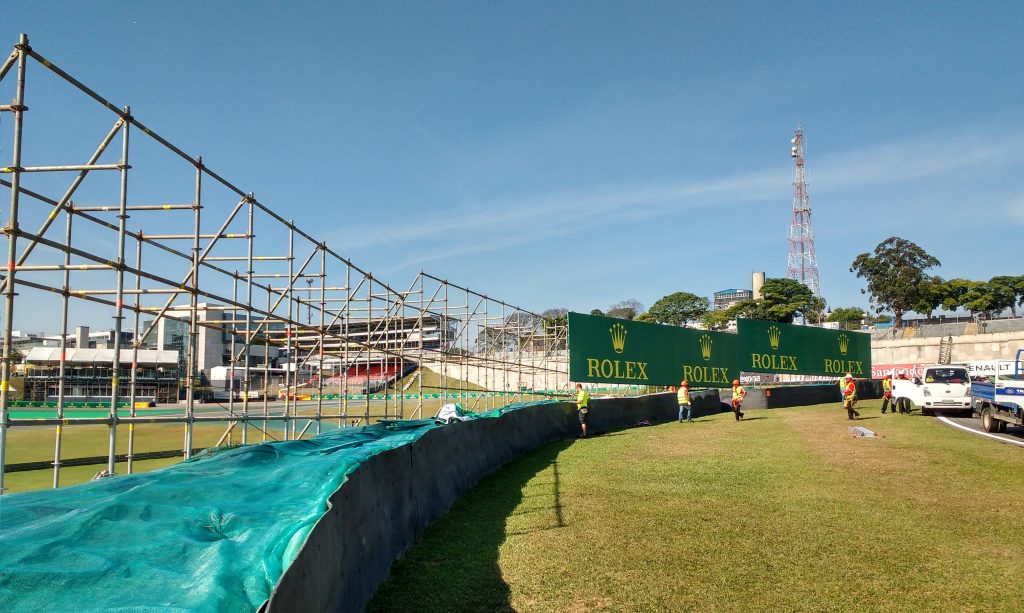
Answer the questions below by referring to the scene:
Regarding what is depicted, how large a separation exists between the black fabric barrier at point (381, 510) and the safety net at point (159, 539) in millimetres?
189

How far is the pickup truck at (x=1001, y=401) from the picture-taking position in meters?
20.5

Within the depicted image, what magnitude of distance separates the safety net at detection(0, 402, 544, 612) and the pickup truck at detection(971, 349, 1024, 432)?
20.5 m

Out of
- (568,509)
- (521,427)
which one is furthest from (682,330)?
(568,509)

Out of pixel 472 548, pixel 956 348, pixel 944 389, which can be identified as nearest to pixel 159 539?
pixel 472 548

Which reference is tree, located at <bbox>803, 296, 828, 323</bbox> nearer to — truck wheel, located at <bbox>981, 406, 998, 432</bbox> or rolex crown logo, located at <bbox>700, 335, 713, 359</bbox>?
rolex crown logo, located at <bbox>700, 335, 713, 359</bbox>

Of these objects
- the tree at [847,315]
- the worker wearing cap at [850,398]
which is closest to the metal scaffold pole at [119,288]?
the worker wearing cap at [850,398]

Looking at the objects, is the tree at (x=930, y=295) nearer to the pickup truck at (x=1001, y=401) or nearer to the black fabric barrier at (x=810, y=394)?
the black fabric barrier at (x=810, y=394)

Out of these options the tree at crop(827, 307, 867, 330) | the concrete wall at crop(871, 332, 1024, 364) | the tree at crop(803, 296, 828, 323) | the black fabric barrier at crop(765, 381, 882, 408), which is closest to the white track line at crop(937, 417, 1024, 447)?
the black fabric barrier at crop(765, 381, 882, 408)

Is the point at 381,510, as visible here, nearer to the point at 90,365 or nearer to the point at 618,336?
the point at 90,365

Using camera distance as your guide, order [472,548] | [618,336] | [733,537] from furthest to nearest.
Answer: [618,336] < [733,537] < [472,548]

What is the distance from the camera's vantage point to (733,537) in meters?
9.69

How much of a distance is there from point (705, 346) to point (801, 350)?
9983 millimetres

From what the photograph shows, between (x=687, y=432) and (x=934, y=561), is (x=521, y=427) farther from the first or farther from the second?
(x=934, y=561)

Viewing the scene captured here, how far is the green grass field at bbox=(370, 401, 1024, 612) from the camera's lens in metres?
7.35
